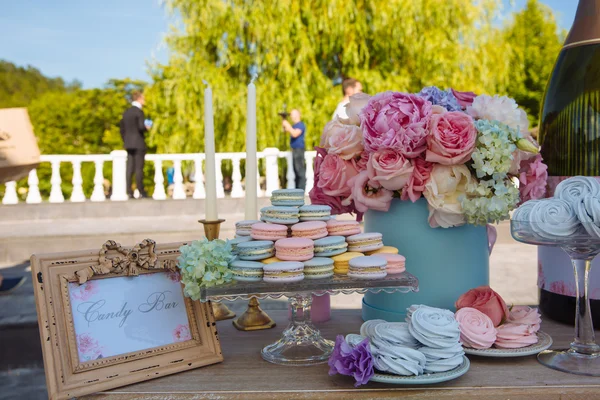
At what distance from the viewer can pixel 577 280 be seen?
783 millimetres

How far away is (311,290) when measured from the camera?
74 centimetres

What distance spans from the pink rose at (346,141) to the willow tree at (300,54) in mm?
7340

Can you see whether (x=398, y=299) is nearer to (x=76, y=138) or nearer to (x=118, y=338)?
(x=118, y=338)

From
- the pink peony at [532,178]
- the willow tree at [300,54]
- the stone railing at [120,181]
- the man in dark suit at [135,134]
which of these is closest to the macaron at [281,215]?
the pink peony at [532,178]

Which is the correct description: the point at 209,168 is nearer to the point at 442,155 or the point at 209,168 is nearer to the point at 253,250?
the point at 253,250

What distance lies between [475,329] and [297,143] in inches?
237

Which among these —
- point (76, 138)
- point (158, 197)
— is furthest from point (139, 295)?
point (76, 138)

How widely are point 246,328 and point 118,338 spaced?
30 centimetres

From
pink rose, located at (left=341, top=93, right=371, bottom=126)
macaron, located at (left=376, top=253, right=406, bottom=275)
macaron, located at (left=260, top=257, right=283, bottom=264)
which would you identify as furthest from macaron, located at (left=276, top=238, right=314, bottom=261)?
pink rose, located at (left=341, top=93, right=371, bottom=126)

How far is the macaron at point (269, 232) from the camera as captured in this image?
840 millimetres

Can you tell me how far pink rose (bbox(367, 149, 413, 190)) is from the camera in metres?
0.89

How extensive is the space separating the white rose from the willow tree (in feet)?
24.4

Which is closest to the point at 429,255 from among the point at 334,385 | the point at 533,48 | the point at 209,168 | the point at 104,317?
the point at 334,385

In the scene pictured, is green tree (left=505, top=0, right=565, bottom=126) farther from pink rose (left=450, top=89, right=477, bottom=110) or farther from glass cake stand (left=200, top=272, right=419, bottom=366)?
glass cake stand (left=200, top=272, right=419, bottom=366)
